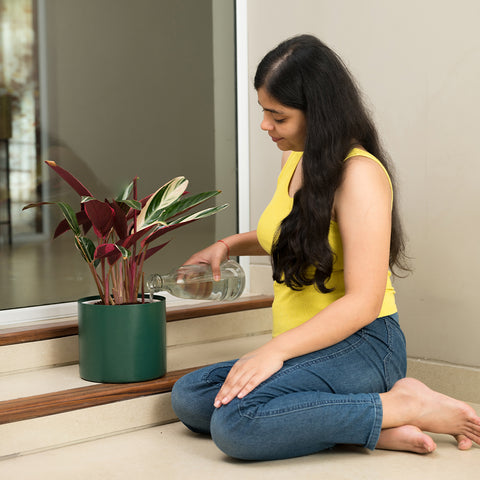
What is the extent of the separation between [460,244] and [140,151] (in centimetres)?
108

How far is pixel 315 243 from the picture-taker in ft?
4.90

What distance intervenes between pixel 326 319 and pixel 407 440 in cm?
31

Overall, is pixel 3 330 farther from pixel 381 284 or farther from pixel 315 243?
pixel 381 284

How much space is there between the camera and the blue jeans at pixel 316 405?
1405mm

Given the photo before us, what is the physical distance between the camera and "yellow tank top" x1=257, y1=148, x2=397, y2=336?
1.54 metres

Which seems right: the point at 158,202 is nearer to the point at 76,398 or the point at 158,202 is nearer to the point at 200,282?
the point at 200,282

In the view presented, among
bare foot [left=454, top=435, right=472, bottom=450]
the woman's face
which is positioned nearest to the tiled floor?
bare foot [left=454, top=435, right=472, bottom=450]

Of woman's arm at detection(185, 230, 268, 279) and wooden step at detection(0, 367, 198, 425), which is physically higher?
woman's arm at detection(185, 230, 268, 279)

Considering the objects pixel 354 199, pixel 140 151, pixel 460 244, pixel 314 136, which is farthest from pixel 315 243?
pixel 140 151

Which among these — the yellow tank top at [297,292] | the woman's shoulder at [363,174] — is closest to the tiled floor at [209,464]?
the yellow tank top at [297,292]

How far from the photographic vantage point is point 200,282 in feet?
6.29

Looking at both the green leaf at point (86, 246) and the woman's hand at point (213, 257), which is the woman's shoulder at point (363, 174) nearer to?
the woman's hand at point (213, 257)

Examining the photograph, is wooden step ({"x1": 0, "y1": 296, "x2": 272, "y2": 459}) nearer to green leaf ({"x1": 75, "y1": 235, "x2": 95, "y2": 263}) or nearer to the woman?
the woman

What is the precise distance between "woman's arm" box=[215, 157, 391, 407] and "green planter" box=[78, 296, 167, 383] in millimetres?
325
